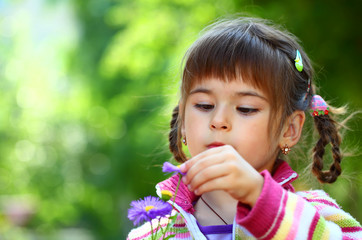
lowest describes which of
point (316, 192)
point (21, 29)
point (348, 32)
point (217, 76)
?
point (316, 192)

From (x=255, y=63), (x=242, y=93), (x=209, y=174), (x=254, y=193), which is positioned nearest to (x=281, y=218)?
(x=254, y=193)

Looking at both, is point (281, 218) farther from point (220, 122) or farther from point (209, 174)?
point (220, 122)

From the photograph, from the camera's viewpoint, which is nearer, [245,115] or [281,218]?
[281,218]

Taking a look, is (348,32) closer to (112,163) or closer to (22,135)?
(112,163)

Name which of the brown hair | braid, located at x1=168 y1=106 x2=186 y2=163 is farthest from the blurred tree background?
the brown hair

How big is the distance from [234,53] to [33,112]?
41.5 ft

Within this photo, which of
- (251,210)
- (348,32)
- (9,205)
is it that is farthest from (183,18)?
(9,205)

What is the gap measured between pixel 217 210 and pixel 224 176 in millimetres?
522

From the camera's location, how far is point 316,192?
1.96 m

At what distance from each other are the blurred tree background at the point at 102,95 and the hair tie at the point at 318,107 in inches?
26.0

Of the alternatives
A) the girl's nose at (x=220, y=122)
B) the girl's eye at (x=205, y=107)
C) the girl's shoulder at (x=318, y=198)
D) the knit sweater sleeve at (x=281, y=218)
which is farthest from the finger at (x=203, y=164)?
the girl's shoulder at (x=318, y=198)

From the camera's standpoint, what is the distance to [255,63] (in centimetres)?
174

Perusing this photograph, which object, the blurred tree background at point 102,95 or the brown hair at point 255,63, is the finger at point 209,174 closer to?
the brown hair at point 255,63

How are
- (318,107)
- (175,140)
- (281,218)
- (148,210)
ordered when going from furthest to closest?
(175,140) < (318,107) < (281,218) < (148,210)
